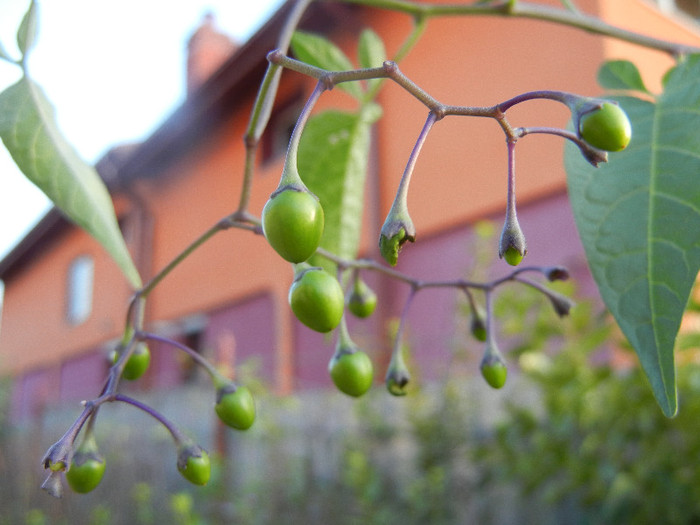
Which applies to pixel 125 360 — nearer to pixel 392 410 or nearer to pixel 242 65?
pixel 392 410

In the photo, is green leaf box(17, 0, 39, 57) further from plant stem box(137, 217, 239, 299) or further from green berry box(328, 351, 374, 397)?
green berry box(328, 351, 374, 397)

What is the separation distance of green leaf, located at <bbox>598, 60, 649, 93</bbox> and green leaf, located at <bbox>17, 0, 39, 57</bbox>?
46 centimetres

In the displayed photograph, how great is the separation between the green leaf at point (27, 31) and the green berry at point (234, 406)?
285mm

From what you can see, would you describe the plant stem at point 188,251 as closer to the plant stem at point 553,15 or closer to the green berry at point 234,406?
the green berry at point 234,406

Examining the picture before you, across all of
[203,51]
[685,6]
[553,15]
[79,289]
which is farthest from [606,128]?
[79,289]

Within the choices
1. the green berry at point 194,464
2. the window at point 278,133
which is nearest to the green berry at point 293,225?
the green berry at point 194,464

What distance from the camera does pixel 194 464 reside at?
0.52 meters

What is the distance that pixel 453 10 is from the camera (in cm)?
59

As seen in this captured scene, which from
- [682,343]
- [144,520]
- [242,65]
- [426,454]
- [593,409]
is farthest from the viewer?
[242,65]

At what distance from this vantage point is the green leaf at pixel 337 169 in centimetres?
69

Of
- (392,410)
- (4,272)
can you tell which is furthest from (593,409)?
(4,272)

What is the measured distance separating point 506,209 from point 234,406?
0.27 m

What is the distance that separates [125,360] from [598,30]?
470mm

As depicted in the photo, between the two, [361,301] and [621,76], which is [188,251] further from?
[621,76]
